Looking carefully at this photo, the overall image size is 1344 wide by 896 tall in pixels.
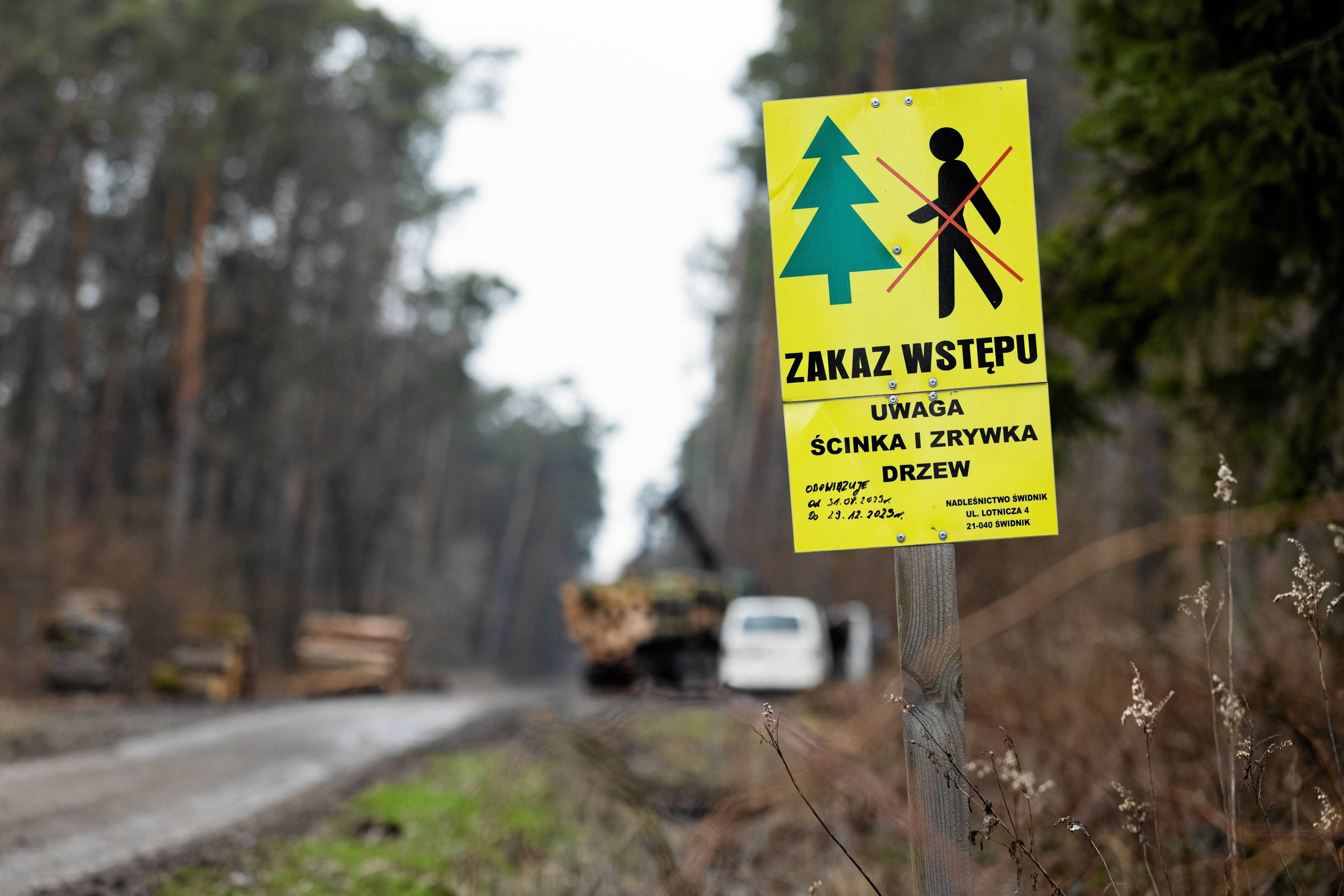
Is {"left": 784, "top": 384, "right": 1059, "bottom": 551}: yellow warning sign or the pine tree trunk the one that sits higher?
the pine tree trunk

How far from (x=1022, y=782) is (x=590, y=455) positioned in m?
59.5

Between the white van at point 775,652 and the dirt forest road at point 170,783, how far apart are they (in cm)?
544

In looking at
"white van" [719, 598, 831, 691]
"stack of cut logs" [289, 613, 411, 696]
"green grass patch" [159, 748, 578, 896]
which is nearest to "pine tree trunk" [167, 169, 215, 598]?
"stack of cut logs" [289, 613, 411, 696]

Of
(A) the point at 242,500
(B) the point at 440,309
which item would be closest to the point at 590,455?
(B) the point at 440,309

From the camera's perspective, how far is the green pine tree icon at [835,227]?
2676 millimetres

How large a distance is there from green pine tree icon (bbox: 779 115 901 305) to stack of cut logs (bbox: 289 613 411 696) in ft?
58.7

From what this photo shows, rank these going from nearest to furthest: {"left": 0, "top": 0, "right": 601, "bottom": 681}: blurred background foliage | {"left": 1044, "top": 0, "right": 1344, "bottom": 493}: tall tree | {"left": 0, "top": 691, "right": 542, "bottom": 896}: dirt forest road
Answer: {"left": 1044, "top": 0, "right": 1344, "bottom": 493}: tall tree → {"left": 0, "top": 691, "right": 542, "bottom": 896}: dirt forest road → {"left": 0, "top": 0, "right": 601, "bottom": 681}: blurred background foliage

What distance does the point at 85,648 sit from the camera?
13195mm

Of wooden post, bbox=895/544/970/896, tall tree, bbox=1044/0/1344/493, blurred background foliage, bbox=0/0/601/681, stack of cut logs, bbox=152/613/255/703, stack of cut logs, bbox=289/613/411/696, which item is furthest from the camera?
blurred background foliage, bbox=0/0/601/681

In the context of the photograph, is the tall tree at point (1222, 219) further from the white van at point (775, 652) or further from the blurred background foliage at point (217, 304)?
the blurred background foliage at point (217, 304)

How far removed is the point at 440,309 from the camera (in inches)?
1369

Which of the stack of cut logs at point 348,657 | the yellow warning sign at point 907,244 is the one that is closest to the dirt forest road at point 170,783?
the yellow warning sign at point 907,244

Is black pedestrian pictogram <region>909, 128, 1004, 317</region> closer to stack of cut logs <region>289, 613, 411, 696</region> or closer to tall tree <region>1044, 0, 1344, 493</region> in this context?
tall tree <region>1044, 0, 1344, 493</region>

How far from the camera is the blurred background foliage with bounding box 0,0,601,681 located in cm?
1952
